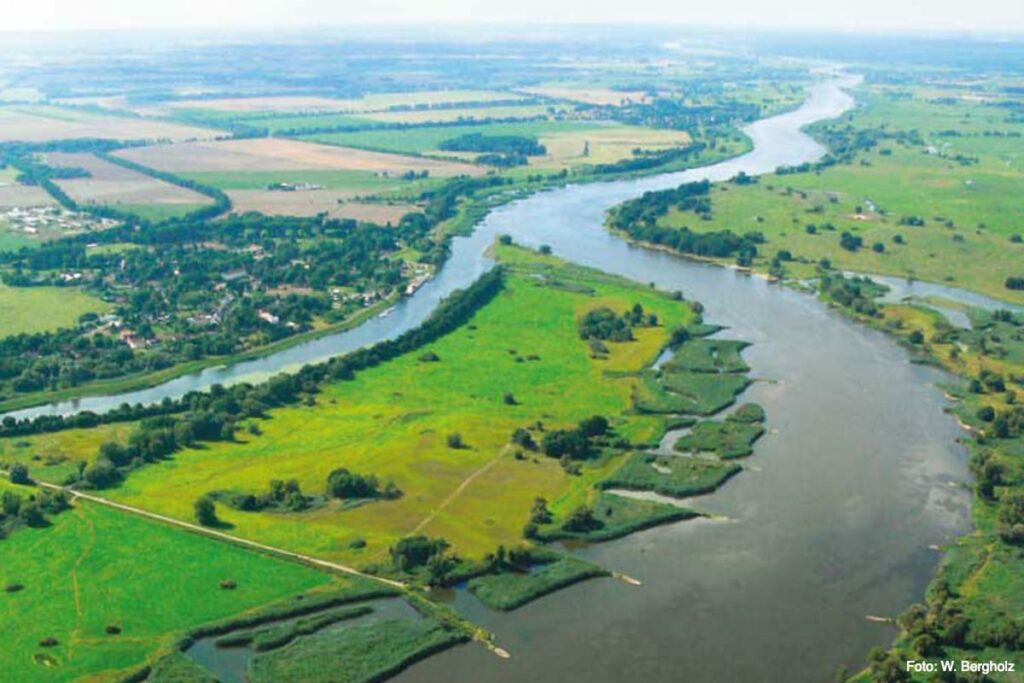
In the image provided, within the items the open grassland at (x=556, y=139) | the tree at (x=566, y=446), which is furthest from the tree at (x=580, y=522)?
the open grassland at (x=556, y=139)

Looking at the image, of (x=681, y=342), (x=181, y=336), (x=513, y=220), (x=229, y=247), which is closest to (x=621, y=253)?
(x=513, y=220)

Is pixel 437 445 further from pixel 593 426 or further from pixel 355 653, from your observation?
pixel 355 653

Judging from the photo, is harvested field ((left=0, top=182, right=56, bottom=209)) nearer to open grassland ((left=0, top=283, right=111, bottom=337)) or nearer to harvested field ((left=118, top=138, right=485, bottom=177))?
harvested field ((left=118, top=138, right=485, bottom=177))

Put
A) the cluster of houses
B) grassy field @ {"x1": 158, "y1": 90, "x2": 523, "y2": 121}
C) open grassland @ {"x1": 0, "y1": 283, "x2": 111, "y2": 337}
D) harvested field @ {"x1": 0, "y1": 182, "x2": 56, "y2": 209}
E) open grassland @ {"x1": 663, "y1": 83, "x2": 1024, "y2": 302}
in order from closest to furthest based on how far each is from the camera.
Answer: open grassland @ {"x1": 0, "y1": 283, "x2": 111, "y2": 337}
open grassland @ {"x1": 663, "y1": 83, "x2": 1024, "y2": 302}
the cluster of houses
harvested field @ {"x1": 0, "y1": 182, "x2": 56, "y2": 209}
grassy field @ {"x1": 158, "y1": 90, "x2": 523, "y2": 121}

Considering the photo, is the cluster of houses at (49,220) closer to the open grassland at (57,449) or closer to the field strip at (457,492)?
the open grassland at (57,449)

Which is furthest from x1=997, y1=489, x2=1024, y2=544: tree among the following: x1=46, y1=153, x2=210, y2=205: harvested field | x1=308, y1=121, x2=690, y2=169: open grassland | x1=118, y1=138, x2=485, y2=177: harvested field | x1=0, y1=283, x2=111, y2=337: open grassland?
x1=308, y1=121, x2=690, y2=169: open grassland

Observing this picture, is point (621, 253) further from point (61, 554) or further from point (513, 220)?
point (61, 554)
